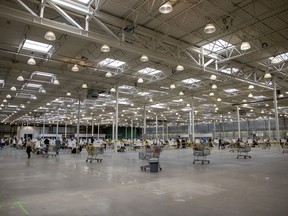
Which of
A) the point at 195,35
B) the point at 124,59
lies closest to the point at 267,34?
the point at 195,35

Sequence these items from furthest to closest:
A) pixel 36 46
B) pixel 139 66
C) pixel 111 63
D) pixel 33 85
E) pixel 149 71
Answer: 1. pixel 33 85
2. pixel 149 71
3. pixel 139 66
4. pixel 111 63
5. pixel 36 46

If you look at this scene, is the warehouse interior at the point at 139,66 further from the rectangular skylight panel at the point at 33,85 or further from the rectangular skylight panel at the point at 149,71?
the rectangular skylight panel at the point at 33,85

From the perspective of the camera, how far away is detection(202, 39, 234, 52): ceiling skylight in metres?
16.0

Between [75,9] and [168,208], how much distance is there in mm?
9692

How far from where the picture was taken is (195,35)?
14664 mm

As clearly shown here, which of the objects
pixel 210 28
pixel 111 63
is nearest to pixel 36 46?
pixel 111 63

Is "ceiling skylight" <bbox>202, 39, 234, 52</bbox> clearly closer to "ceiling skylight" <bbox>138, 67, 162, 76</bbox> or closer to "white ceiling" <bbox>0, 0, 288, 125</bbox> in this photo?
"white ceiling" <bbox>0, 0, 288, 125</bbox>

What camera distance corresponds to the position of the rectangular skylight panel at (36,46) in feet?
51.4

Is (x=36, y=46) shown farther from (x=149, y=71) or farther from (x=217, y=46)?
(x=217, y=46)

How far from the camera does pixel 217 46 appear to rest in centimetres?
1669

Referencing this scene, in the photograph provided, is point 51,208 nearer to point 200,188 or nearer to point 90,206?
point 90,206

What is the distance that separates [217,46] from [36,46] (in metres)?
12.6

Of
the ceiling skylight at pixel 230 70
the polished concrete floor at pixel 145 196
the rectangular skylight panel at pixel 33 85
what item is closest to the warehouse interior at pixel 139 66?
the polished concrete floor at pixel 145 196

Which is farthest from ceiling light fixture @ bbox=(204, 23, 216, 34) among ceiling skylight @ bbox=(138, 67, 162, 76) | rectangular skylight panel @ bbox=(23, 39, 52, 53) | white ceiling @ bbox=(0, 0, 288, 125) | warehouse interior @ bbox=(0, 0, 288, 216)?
ceiling skylight @ bbox=(138, 67, 162, 76)
